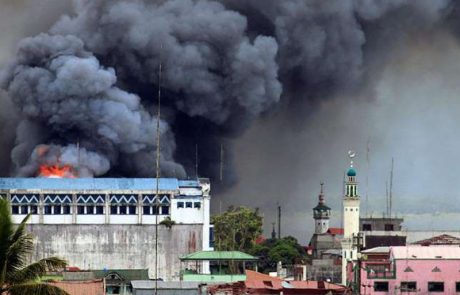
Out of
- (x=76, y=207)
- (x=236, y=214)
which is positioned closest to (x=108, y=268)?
(x=76, y=207)

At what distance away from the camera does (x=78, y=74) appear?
407 ft

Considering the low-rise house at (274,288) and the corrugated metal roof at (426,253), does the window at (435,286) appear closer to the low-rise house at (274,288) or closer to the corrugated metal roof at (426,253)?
the corrugated metal roof at (426,253)

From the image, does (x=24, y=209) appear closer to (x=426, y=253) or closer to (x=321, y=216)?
(x=426, y=253)

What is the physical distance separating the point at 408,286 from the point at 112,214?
4032 cm

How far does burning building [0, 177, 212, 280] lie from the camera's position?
11756 cm

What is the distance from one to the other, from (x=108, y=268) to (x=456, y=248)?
107 feet

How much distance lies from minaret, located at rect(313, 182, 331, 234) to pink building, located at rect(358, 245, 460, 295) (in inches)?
3449

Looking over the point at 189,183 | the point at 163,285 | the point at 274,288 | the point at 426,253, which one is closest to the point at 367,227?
the point at 189,183

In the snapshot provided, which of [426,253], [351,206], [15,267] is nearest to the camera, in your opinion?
[15,267]

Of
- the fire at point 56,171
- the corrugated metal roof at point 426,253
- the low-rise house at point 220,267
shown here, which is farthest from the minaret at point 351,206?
the corrugated metal roof at point 426,253

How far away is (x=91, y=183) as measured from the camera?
396 ft

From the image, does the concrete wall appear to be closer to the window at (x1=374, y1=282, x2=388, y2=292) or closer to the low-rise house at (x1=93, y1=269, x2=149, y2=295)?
the low-rise house at (x1=93, y1=269, x2=149, y2=295)

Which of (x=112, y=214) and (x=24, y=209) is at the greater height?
(x=24, y=209)

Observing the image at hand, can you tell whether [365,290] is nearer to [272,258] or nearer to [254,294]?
[254,294]
